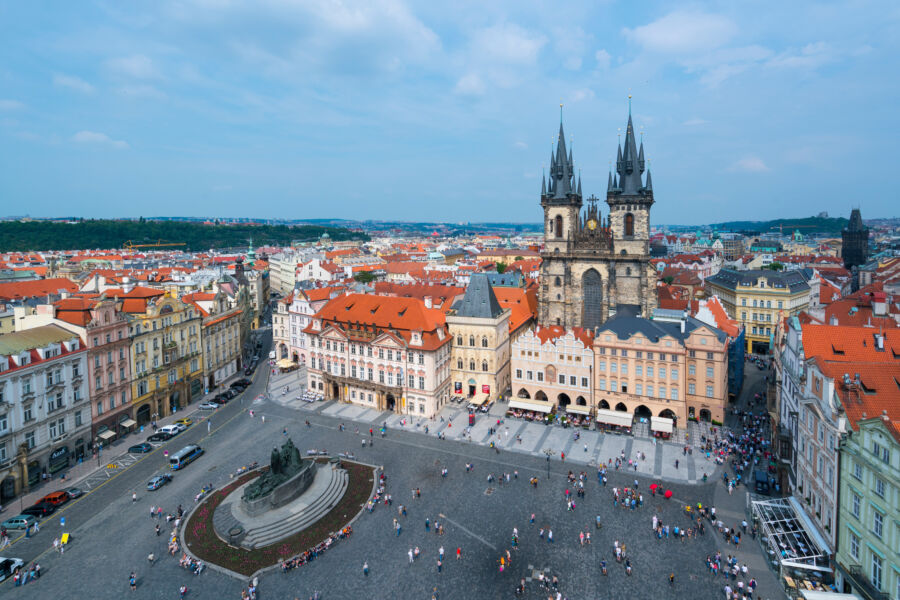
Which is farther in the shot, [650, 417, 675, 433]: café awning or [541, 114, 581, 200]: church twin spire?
[541, 114, 581, 200]: church twin spire

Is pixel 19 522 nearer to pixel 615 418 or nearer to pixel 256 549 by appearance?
pixel 256 549

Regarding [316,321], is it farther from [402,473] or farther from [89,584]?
[89,584]

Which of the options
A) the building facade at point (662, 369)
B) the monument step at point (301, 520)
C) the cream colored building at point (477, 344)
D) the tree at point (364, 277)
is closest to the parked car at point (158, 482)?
the monument step at point (301, 520)

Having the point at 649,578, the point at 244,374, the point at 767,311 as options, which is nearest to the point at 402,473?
the point at 649,578

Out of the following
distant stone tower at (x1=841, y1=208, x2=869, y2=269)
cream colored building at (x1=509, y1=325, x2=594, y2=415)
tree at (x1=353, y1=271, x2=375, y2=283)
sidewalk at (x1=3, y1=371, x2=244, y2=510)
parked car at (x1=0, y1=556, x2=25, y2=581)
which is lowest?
parked car at (x1=0, y1=556, x2=25, y2=581)

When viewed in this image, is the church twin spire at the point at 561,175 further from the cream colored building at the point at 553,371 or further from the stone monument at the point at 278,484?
the stone monument at the point at 278,484

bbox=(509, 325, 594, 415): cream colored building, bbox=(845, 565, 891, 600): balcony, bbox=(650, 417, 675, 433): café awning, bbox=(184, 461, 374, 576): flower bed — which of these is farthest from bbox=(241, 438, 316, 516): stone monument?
bbox=(845, 565, 891, 600): balcony

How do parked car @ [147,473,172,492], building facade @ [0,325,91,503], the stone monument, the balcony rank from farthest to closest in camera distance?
parked car @ [147,473,172,492] < building facade @ [0,325,91,503] < the stone monument < the balcony

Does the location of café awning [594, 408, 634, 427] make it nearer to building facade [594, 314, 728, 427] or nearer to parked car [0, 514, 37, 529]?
building facade [594, 314, 728, 427]
